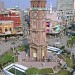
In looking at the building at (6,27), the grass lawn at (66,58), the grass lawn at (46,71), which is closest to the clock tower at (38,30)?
the grass lawn at (66,58)

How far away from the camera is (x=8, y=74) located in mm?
39781

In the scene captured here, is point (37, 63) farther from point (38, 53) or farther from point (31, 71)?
point (31, 71)

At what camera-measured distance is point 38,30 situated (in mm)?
47812

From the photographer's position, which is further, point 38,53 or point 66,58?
point 66,58

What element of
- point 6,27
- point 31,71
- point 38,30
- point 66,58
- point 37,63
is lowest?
point 66,58

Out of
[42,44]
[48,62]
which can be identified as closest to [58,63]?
[48,62]

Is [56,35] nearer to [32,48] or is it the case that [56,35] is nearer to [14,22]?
[14,22]

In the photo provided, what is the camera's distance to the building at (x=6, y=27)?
83.6 metres

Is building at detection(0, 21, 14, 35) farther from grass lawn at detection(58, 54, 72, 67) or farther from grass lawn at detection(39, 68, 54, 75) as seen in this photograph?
grass lawn at detection(39, 68, 54, 75)

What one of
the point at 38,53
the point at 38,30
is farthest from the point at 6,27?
the point at 38,30

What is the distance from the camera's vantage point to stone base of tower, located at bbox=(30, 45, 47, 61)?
48656 mm

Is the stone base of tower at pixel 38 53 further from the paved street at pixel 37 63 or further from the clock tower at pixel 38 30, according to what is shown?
the paved street at pixel 37 63

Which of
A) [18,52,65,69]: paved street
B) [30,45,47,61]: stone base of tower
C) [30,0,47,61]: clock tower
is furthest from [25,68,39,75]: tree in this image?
[30,0,47,61]: clock tower

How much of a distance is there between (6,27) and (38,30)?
38.5 meters
